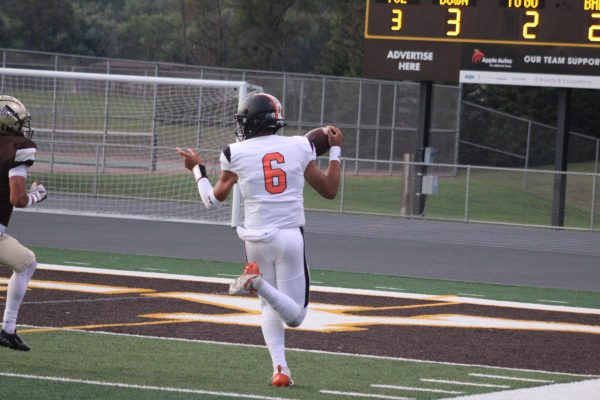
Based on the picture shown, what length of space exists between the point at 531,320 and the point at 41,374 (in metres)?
5.62

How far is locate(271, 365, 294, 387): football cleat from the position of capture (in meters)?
7.25

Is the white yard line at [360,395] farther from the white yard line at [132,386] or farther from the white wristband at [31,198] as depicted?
the white wristband at [31,198]

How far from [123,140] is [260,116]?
23.5 m

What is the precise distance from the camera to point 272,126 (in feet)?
24.4

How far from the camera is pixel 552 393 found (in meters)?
7.49

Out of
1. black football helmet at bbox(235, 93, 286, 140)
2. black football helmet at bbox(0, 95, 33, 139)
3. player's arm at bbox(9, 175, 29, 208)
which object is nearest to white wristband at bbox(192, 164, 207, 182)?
black football helmet at bbox(235, 93, 286, 140)

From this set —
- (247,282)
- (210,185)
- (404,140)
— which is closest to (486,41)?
(404,140)

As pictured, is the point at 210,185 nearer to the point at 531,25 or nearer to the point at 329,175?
the point at 329,175

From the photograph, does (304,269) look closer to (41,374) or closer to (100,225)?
(41,374)

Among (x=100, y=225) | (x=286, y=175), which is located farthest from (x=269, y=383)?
(x=100, y=225)

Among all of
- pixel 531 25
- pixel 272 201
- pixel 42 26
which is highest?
pixel 42 26

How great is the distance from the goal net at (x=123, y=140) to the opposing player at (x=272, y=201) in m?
13.2

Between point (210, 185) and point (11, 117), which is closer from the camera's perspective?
point (210, 185)

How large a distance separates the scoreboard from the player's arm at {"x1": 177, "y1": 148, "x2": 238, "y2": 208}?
51.6 ft
